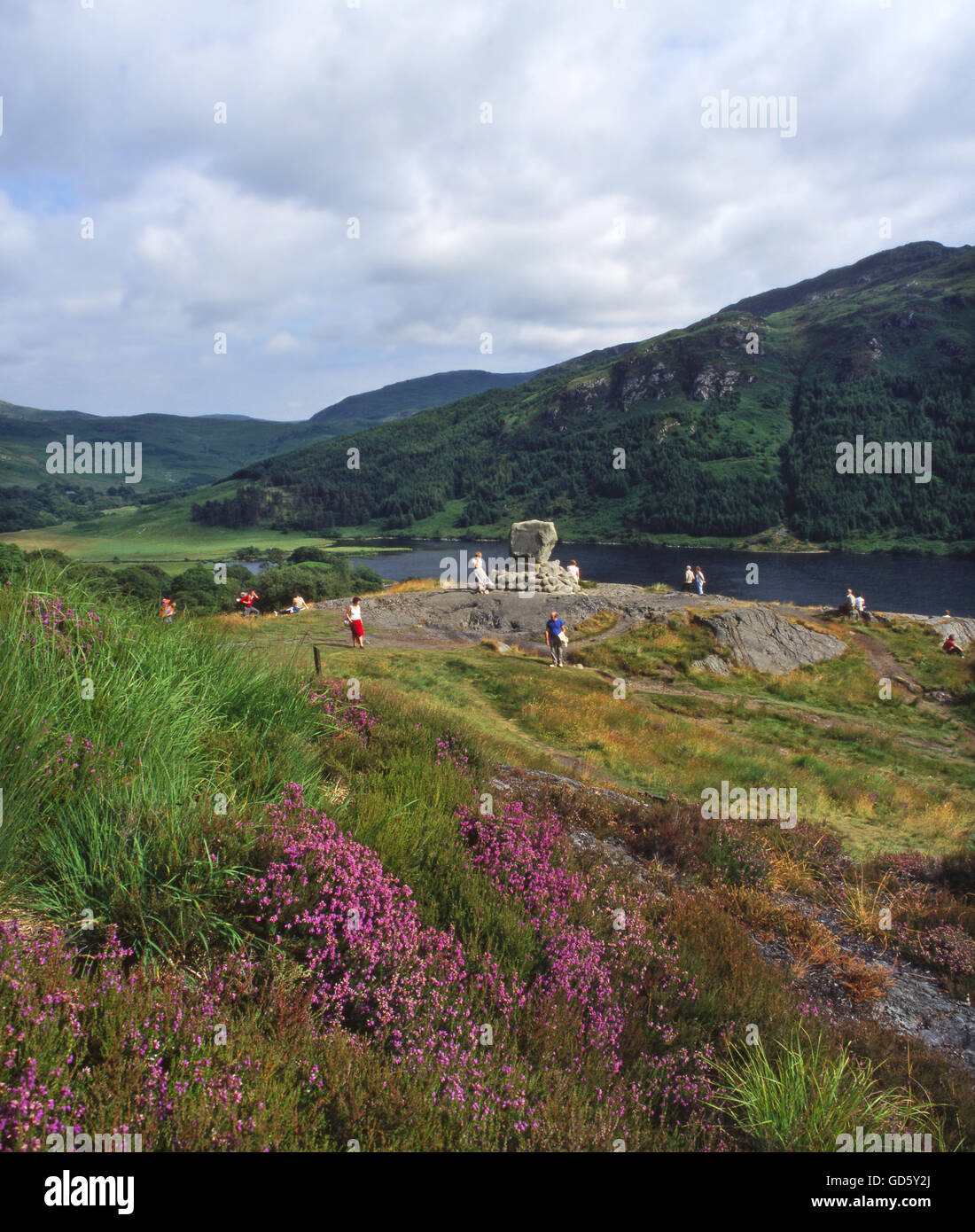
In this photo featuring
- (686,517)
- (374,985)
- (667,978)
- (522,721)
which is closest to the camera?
(374,985)

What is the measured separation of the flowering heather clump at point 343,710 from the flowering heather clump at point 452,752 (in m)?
0.90

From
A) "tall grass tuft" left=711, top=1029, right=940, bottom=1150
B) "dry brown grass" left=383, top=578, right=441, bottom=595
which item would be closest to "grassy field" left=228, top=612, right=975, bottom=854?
"tall grass tuft" left=711, top=1029, right=940, bottom=1150

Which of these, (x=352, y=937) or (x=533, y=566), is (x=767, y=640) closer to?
(x=533, y=566)

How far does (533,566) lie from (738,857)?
32959 millimetres

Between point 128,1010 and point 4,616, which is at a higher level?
point 4,616

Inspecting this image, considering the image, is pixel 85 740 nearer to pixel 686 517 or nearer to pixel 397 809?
pixel 397 809

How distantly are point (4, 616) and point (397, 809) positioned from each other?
354cm

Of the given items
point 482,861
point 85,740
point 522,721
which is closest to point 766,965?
point 482,861

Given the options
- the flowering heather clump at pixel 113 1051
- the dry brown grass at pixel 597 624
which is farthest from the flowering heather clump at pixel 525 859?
the dry brown grass at pixel 597 624

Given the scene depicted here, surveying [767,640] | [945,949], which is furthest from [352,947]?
[767,640]

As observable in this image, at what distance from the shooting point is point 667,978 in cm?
511

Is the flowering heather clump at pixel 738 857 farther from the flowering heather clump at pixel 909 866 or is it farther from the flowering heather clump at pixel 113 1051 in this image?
the flowering heather clump at pixel 113 1051

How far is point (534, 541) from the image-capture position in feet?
138

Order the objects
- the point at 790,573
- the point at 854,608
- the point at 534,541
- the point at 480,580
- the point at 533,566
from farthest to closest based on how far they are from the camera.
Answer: the point at 790,573
the point at 534,541
the point at 533,566
the point at 854,608
the point at 480,580
